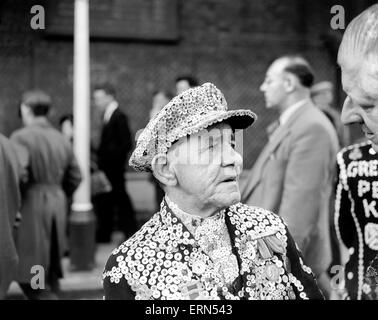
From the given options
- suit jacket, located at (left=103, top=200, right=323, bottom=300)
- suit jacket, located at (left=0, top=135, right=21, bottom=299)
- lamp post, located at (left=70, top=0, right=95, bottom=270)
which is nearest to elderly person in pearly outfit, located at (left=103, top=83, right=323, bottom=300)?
suit jacket, located at (left=103, top=200, right=323, bottom=300)

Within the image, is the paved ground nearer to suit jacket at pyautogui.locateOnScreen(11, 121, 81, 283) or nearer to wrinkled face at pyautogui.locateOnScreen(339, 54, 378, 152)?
suit jacket at pyautogui.locateOnScreen(11, 121, 81, 283)

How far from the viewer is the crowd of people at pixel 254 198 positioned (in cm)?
220

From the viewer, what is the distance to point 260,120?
1092 cm

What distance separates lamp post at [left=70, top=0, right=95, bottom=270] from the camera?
276 inches

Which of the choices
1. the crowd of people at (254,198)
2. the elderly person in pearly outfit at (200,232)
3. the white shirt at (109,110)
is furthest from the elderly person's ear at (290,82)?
the white shirt at (109,110)

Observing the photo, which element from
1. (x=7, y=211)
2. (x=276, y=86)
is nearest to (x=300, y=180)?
(x=276, y=86)

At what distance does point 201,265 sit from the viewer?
87.7 inches

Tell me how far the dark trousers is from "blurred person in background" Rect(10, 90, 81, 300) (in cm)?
185

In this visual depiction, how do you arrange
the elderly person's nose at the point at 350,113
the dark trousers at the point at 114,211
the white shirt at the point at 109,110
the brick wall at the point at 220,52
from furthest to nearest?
the brick wall at the point at 220,52 → the white shirt at the point at 109,110 → the dark trousers at the point at 114,211 → the elderly person's nose at the point at 350,113

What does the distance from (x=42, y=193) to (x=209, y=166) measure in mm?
3800

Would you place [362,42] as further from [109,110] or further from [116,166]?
[109,110]

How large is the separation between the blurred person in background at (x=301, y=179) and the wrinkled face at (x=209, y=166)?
204 cm

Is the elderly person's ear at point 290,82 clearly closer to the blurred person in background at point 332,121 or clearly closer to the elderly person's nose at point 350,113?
the blurred person in background at point 332,121
